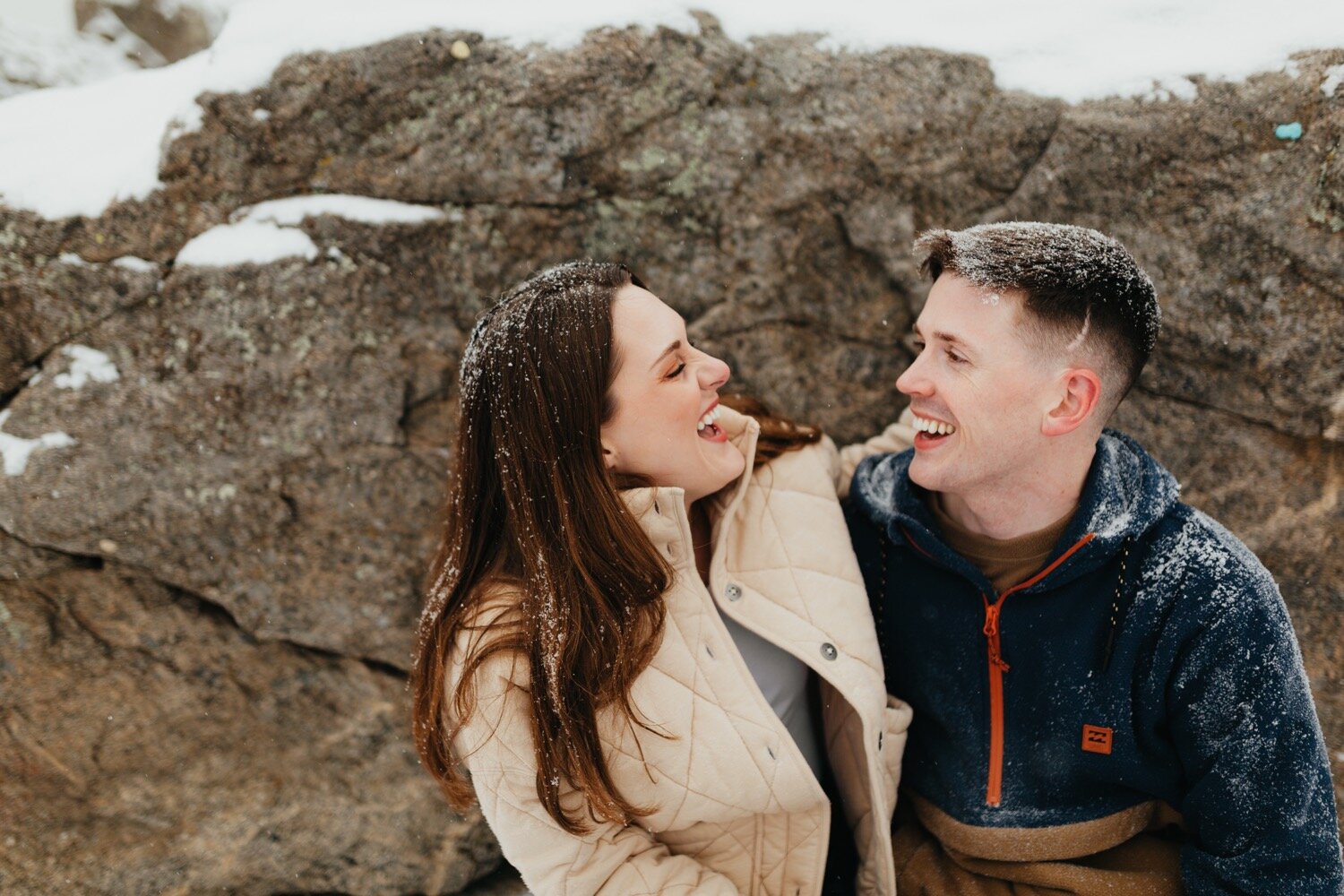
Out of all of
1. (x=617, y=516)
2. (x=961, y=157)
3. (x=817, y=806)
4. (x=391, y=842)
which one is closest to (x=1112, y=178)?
(x=961, y=157)

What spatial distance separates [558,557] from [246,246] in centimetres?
141

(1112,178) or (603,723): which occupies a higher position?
(1112,178)

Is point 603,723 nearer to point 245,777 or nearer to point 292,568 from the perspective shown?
point 292,568

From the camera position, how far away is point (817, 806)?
240 cm

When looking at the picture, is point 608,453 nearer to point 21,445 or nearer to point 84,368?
point 84,368

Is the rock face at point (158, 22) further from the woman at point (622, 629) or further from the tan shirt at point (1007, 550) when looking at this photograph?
the tan shirt at point (1007, 550)

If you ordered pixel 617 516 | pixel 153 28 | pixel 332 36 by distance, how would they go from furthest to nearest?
pixel 153 28
pixel 332 36
pixel 617 516

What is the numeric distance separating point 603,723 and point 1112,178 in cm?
220

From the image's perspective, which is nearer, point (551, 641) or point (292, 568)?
point (551, 641)

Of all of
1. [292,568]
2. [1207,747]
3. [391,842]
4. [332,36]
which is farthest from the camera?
[391,842]

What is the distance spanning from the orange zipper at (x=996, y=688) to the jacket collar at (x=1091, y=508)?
1.5 inches

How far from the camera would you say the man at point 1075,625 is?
210 centimetres

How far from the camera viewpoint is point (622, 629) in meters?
2.30

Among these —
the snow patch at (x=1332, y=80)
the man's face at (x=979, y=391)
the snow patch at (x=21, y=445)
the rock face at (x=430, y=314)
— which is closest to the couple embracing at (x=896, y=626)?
the man's face at (x=979, y=391)
